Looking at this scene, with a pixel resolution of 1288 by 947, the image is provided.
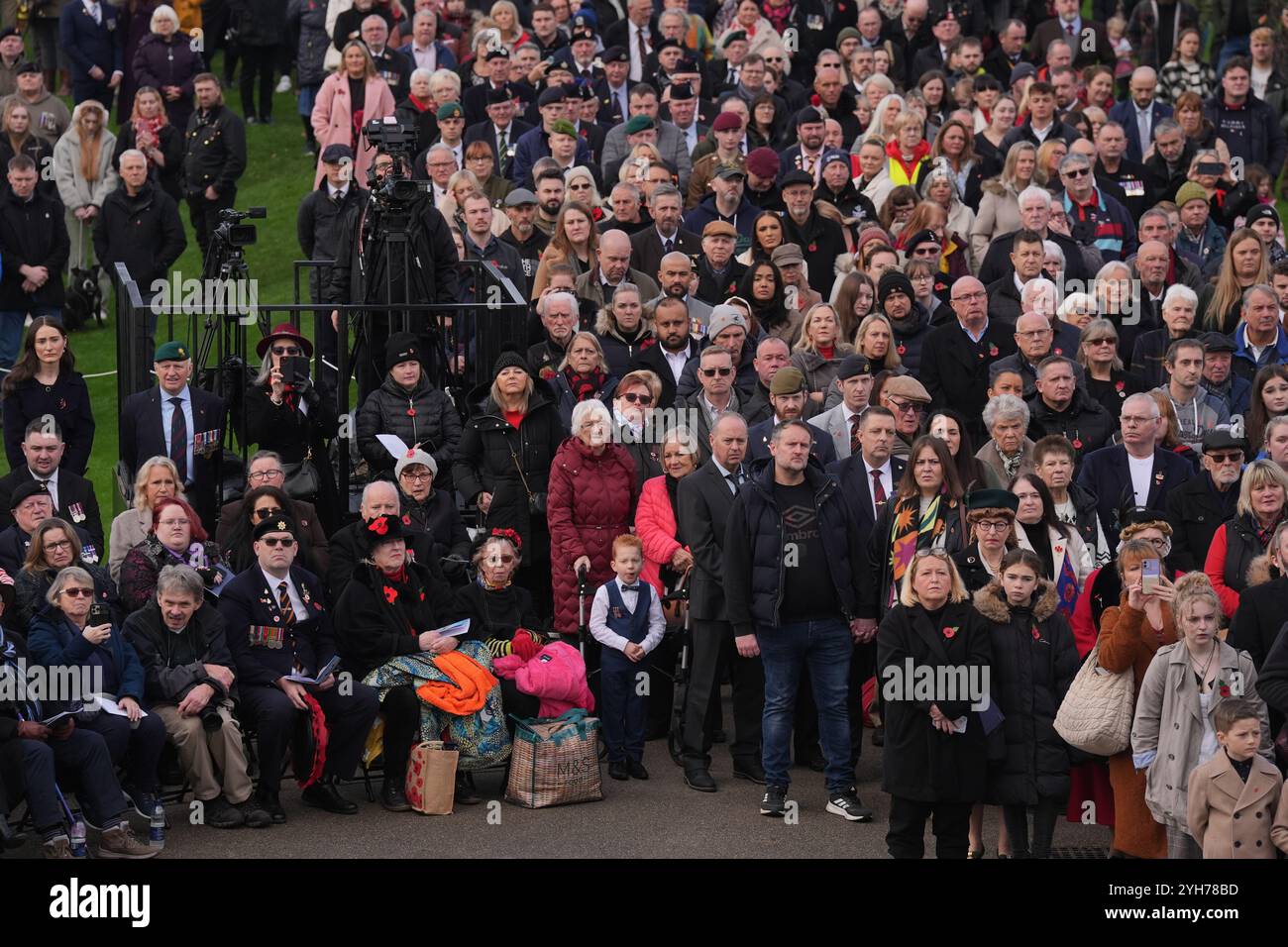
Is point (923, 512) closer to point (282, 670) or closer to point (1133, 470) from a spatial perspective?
point (1133, 470)

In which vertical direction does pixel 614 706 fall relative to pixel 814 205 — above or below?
below

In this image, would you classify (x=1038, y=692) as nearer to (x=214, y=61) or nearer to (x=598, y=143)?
(x=598, y=143)

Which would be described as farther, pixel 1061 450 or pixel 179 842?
pixel 1061 450

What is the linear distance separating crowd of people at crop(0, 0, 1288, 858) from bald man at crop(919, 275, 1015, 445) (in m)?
0.03

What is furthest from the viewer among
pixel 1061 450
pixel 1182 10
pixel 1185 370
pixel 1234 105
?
pixel 1182 10

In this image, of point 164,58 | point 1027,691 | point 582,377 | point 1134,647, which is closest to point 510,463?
point 582,377

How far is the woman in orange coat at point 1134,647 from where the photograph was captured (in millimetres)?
10656

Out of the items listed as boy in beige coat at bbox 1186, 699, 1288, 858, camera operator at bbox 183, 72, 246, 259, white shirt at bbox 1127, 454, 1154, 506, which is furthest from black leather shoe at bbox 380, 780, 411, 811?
camera operator at bbox 183, 72, 246, 259

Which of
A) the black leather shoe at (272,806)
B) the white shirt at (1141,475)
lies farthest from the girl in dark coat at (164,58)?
the white shirt at (1141,475)

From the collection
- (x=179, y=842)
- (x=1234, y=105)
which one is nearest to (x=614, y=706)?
(x=179, y=842)

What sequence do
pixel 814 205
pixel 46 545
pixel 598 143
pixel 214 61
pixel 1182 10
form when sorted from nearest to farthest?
1. pixel 46 545
2. pixel 814 205
3. pixel 598 143
4. pixel 1182 10
5. pixel 214 61

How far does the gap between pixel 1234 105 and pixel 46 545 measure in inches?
545

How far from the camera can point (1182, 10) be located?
2491cm

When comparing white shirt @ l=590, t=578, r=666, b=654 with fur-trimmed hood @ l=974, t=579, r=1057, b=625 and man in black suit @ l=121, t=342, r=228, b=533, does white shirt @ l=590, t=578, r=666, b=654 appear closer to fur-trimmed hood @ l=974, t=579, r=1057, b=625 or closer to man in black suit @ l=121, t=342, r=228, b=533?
fur-trimmed hood @ l=974, t=579, r=1057, b=625
